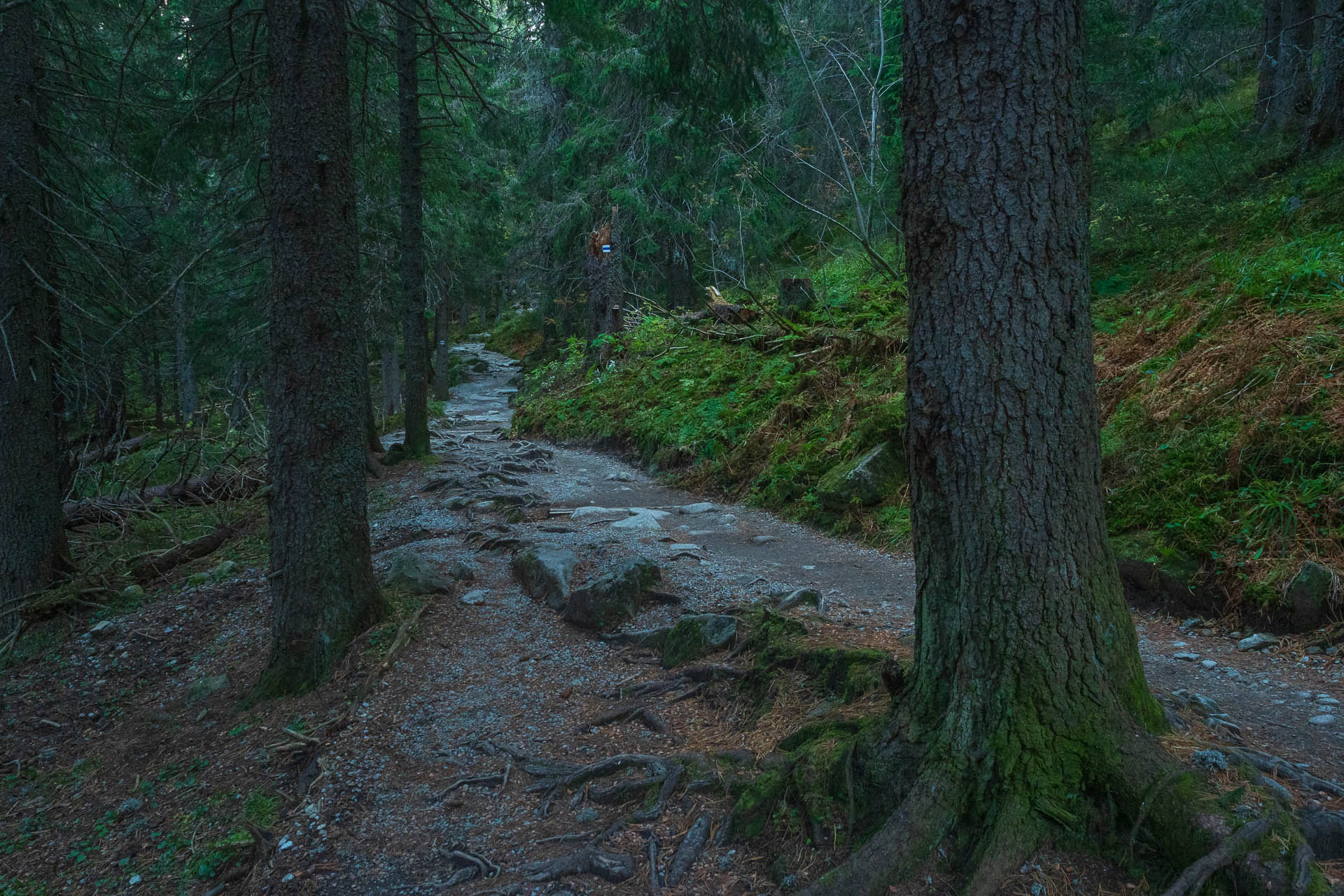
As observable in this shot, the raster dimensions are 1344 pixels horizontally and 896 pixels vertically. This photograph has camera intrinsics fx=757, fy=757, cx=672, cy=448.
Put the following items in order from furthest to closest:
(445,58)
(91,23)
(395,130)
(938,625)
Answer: (445,58), (395,130), (91,23), (938,625)

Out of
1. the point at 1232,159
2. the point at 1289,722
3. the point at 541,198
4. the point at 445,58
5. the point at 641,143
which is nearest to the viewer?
the point at 1289,722

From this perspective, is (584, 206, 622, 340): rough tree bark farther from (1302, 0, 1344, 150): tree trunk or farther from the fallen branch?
the fallen branch

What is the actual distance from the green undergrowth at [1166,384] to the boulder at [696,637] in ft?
8.71

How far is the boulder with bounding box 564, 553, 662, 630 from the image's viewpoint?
5426 millimetres

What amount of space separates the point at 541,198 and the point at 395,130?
917 centimetres

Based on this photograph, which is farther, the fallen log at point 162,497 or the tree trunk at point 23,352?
the fallen log at point 162,497

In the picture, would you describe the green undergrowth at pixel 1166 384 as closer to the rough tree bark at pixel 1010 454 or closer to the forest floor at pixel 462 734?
the forest floor at pixel 462 734

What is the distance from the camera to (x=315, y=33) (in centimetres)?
514

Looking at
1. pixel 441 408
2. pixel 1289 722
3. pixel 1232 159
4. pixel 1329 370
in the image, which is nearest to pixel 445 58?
pixel 441 408

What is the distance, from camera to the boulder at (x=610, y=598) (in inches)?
214

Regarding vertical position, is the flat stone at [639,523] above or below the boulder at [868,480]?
below

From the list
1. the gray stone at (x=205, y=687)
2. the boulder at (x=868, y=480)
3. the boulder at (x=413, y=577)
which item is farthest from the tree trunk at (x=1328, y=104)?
the gray stone at (x=205, y=687)

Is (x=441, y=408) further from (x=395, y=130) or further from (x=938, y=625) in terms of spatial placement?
(x=938, y=625)

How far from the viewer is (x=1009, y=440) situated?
2.53 metres
